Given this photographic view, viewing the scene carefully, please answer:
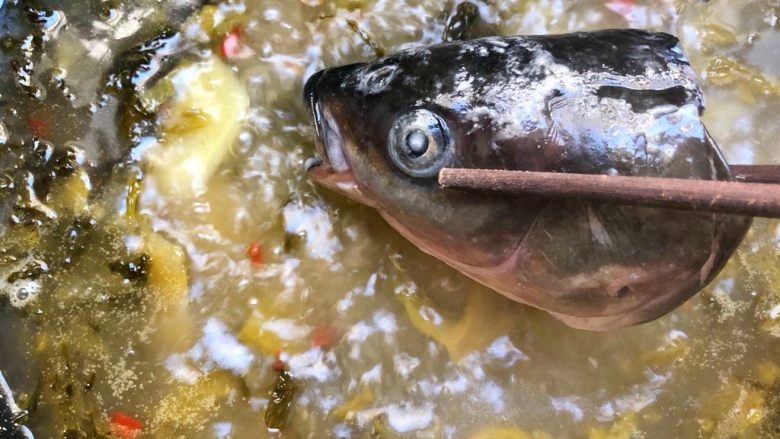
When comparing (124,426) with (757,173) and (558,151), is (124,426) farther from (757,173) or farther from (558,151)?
(757,173)

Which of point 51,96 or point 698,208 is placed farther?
point 51,96

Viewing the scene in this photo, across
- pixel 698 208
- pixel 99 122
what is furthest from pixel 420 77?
pixel 99 122

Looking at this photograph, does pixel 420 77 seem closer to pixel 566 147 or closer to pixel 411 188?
pixel 411 188

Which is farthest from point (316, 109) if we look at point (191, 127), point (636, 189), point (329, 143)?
point (636, 189)

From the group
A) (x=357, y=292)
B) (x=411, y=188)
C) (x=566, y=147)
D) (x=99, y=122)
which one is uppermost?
(x=566, y=147)

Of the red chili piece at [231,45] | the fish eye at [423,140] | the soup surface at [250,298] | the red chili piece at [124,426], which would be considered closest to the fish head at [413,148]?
the fish eye at [423,140]

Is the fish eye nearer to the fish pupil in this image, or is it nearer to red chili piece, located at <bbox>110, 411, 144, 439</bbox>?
the fish pupil

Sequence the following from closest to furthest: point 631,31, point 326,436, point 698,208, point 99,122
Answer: point 698,208 < point 631,31 < point 326,436 < point 99,122

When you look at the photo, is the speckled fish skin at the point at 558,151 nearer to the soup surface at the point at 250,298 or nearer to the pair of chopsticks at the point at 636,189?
the pair of chopsticks at the point at 636,189
